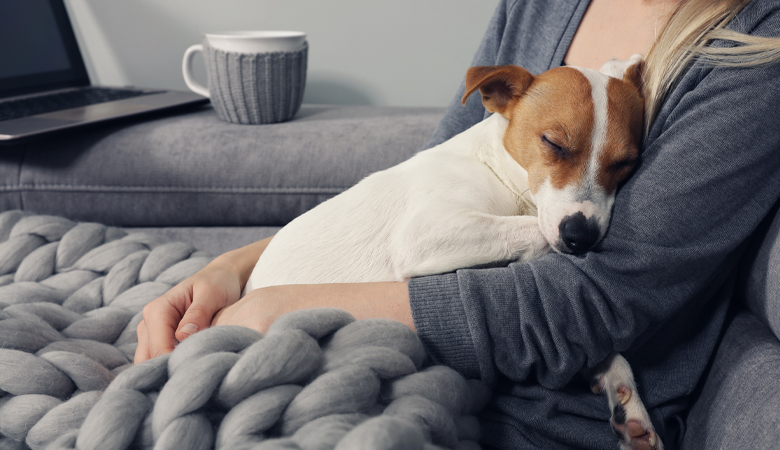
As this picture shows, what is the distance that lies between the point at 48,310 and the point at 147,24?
1.60m

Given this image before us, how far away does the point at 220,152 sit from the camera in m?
1.48

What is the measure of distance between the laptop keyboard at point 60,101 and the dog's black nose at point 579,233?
163cm

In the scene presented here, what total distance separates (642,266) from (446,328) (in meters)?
0.25

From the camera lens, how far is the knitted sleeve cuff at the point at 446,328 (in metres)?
0.66

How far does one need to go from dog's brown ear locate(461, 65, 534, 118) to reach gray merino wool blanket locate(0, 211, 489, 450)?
433mm

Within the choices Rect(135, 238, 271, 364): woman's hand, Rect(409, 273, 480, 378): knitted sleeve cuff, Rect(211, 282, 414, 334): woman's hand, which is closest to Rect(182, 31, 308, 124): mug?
Rect(135, 238, 271, 364): woman's hand

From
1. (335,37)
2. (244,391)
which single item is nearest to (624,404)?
(244,391)

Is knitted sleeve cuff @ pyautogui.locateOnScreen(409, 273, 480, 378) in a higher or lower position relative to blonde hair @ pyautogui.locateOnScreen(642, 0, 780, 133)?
lower

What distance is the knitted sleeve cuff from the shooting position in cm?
66

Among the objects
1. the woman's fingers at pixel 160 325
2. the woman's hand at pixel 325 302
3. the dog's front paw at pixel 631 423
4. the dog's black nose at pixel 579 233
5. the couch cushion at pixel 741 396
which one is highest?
the dog's black nose at pixel 579 233

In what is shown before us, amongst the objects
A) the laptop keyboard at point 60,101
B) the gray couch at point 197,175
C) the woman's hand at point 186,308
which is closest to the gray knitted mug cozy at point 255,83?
the gray couch at point 197,175

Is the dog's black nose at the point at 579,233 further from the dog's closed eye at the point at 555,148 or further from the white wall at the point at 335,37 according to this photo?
the white wall at the point at 335,37

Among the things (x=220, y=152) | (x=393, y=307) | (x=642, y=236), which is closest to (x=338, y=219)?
(x=393, y=307)

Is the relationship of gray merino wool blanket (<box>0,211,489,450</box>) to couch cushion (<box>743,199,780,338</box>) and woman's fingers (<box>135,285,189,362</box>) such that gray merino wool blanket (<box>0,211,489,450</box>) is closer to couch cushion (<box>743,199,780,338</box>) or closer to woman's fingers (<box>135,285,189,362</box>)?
woman's fingers (<box>135,285,189,362</box>)
